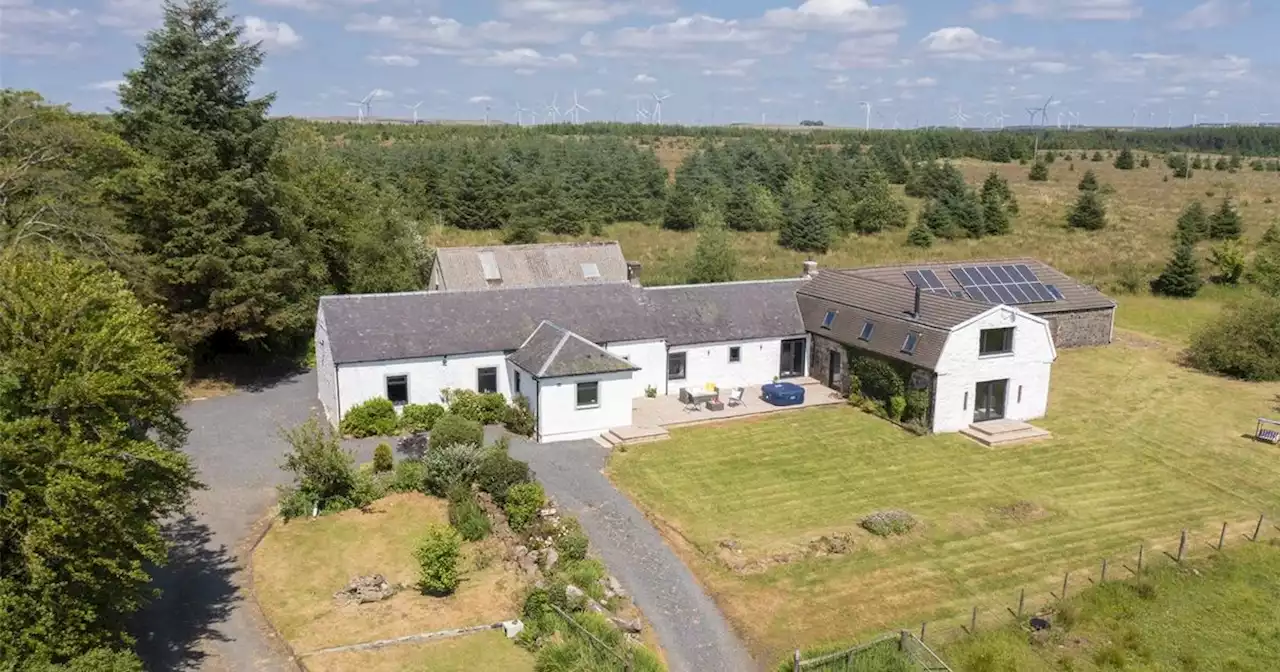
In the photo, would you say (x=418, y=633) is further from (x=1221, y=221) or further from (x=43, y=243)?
(x=1221, y=221)

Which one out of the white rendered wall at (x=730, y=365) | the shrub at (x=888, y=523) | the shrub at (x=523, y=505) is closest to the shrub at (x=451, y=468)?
the shrub at (x=523, y=505)

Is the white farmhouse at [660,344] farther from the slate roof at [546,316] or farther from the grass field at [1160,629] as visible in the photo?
the grass field at [1160,629]

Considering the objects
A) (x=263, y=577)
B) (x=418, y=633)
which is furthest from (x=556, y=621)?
(x=263, y=577)

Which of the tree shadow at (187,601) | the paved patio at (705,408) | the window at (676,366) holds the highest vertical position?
the window at (676,366)

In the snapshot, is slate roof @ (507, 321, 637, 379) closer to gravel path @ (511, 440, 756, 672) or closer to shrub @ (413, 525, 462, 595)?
gravel path @ (511, 440, 756, 672)

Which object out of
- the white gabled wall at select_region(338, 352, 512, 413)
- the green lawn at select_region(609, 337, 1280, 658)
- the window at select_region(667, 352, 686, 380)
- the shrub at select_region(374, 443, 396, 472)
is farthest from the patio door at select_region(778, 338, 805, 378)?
the shrub at select_region(374, 443, 396, 472)

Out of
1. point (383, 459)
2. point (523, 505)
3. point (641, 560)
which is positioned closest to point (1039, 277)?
point (641, 560)
